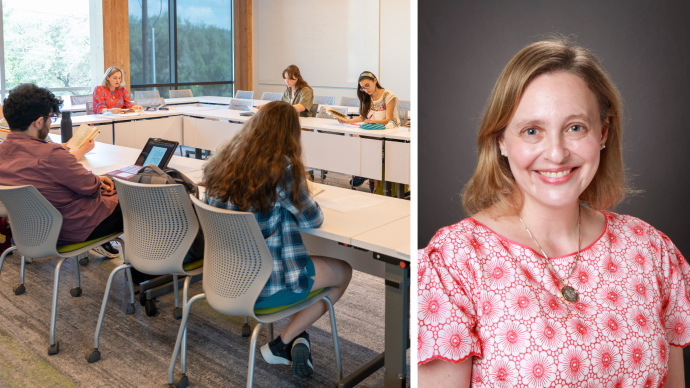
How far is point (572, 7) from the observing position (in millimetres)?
610

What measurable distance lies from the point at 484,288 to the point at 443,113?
30 cm

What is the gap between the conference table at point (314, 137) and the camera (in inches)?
201

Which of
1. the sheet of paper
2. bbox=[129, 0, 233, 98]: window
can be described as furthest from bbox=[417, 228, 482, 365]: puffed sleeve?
bbox=[129, 0, 233, 98]: window

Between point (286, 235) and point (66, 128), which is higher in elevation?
point (66, 128)

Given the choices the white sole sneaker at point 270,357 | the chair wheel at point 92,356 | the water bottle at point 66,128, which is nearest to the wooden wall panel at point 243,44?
the water bottle at point 66,128

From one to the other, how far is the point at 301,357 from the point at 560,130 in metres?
2.00

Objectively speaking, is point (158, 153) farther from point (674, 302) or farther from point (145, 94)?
point (145, 94)

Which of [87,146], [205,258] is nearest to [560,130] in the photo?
[205,258]

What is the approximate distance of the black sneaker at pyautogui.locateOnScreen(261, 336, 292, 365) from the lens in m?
2.52

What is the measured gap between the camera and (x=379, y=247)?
2.08 metres

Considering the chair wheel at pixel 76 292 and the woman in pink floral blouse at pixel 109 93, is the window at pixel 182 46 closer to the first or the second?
the woman in pink floral blouse at pixel 109 93

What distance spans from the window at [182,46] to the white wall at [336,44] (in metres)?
0.69

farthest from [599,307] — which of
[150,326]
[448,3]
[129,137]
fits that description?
[129,137]

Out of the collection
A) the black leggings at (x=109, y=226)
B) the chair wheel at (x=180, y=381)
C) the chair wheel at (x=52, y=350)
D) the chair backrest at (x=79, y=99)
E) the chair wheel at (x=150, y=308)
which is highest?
the chair backrest at (x=79, y=99)
